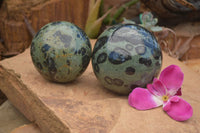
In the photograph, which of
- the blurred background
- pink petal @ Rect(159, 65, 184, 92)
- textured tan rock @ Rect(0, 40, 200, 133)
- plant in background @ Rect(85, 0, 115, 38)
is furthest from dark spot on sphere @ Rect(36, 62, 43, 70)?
plant in background @ Rect(85, 0, 115, 38)

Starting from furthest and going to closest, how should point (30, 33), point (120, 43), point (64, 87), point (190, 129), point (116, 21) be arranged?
point (116, 21)
point (30, 33)
point (64, 87)
point (120, 43)
point (190, 129)

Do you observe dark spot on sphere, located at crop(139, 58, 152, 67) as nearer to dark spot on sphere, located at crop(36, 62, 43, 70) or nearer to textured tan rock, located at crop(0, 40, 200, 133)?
textured tan rock, located at crop(0, 40, 200, 133)

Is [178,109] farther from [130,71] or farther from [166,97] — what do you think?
[130,71]

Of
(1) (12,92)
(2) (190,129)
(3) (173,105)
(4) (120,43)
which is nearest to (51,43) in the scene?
(4) (120,43)

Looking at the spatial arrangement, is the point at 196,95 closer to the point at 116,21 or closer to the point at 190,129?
the point at 190,129

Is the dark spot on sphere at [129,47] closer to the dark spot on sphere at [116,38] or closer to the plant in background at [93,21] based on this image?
the dark spot on sphere at [116,38]

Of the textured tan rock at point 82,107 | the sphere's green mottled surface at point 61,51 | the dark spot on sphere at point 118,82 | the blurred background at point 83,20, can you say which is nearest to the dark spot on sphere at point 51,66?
the sphere's green mottled surface at point 61,51

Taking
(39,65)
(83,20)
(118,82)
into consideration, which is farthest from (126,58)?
(83,20)
